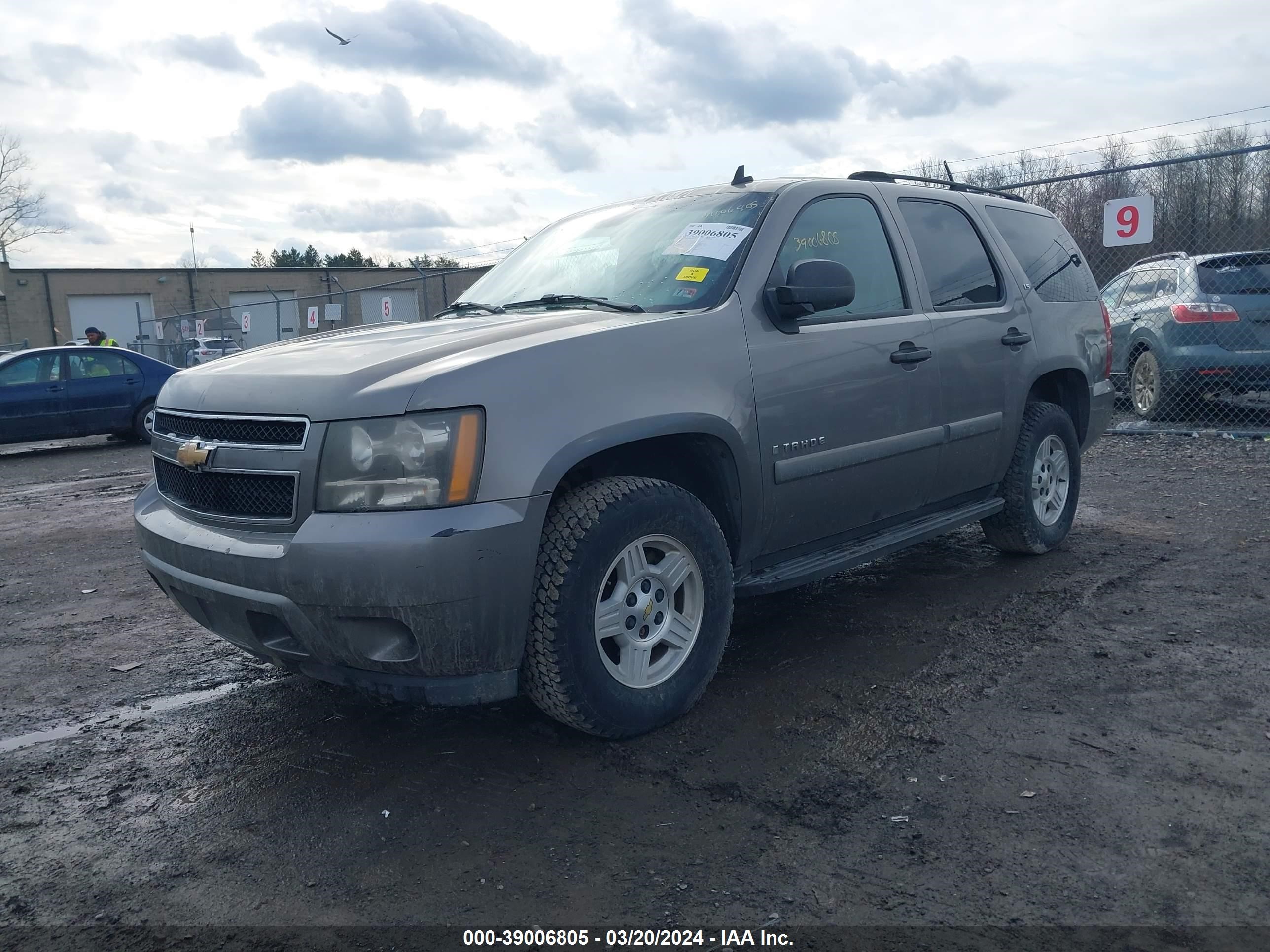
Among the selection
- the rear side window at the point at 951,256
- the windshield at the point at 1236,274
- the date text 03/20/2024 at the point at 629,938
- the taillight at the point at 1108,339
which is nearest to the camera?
the date text 03/20/2024 at the point at 629,938

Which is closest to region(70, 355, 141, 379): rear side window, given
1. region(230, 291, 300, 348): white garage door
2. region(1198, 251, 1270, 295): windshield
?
region(1198, 251, 1270, 295): windshield

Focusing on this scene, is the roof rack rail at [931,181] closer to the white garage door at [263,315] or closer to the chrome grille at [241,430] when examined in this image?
the chrome grille at [241,430]

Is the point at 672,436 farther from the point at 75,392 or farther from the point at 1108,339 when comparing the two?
the point at 75,392

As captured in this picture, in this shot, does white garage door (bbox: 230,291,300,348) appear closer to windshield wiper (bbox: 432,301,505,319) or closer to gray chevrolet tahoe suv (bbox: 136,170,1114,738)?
windshield wiper (bbox: 432,301,505,319)

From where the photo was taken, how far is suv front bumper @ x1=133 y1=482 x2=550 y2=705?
2.76 m

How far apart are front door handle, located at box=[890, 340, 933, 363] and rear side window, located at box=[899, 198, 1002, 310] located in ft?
1.05

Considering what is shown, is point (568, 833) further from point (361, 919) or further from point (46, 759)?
point (46, 759)

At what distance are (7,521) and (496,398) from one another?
6.71 metres

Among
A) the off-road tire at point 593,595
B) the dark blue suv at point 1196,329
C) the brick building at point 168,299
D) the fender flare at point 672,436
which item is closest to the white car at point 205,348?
the brick building at point 168,299

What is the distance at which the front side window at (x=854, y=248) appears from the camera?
403 centimetres

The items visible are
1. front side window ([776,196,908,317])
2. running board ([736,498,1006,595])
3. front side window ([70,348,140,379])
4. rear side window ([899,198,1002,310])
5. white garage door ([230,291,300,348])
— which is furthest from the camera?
white garage door ([230,291,300,348])

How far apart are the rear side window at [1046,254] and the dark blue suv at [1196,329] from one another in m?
3.73

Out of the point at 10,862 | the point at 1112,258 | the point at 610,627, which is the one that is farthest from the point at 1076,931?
the point at 1112,258

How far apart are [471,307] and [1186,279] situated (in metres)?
8.12
